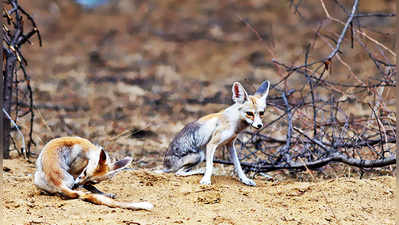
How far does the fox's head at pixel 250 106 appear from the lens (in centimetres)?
572

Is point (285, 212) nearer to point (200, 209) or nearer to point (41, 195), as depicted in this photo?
point (200, 209)

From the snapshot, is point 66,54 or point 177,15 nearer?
point 66,54

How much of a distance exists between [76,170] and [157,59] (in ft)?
43.2

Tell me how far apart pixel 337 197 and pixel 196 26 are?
17184 millimetres

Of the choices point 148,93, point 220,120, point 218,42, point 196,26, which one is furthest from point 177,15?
point 220,120

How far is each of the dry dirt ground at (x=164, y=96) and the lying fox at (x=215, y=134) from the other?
25 cm

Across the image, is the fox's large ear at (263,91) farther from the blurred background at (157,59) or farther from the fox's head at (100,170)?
the fox's head at (100,170)

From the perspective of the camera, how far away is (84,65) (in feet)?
55.9

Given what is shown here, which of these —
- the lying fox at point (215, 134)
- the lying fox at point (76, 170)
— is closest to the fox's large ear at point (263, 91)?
the lying fox at point (215, 134)

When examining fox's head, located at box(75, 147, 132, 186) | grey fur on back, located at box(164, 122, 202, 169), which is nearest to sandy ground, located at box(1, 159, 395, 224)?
fox's head, located at box(75, 147, 132, 186)

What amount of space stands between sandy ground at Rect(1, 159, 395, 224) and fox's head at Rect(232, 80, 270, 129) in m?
0.75

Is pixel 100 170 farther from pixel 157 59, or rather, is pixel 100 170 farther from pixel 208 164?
pixel 157 59

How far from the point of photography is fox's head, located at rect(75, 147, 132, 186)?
4.77m

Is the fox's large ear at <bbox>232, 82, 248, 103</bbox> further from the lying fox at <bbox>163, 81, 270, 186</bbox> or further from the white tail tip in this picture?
the white tail tip
